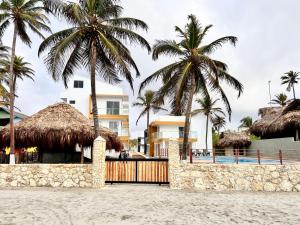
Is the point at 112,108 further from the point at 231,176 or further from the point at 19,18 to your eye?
the point at 231,176

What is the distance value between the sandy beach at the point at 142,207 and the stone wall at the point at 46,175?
693mm

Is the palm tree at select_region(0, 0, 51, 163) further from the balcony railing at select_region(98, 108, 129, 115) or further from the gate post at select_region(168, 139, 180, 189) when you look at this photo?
the balcony railing at select_region(98, 108, 129, 115)

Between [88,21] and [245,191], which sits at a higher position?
[88,21]

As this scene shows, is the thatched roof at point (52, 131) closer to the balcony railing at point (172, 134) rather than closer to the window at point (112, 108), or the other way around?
the window at point (112, 108)

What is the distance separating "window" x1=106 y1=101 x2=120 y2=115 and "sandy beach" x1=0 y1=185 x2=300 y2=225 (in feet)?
85.8

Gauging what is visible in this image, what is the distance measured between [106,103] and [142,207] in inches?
1235

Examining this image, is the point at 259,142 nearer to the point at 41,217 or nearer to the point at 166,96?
the point at 166,96

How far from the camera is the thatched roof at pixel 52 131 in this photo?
17500 mm

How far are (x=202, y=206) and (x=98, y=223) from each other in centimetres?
396

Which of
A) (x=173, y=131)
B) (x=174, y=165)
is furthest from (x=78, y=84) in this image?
(x=174, y=165)

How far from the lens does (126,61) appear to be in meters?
17.4

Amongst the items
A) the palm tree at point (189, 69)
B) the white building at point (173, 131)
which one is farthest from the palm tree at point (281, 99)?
the palm tree at point (189, 69)

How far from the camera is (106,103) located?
132 feet

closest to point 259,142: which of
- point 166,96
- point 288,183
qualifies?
point 166,96
